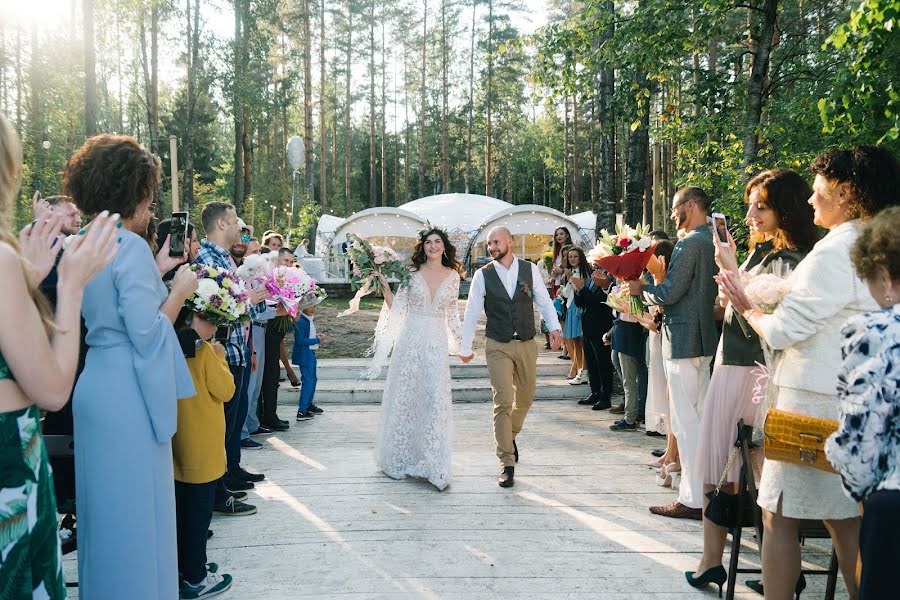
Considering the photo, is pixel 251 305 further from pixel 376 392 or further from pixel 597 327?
pixel 597 327

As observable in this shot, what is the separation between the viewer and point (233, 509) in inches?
190

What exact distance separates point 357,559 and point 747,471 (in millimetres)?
2314

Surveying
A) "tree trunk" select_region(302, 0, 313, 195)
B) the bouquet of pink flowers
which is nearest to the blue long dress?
the bouquet of pink flowers

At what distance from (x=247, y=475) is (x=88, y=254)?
3.90 metres

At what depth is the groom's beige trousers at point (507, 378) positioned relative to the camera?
5578 mm

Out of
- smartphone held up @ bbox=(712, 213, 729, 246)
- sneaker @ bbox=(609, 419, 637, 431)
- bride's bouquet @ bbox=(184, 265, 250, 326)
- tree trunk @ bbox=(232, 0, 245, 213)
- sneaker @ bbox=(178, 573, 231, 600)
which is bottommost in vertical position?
sneaker @ bbox=(178, 573, 231, 600)

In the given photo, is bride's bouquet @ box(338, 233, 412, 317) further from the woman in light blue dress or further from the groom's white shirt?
the woman in light blue dress

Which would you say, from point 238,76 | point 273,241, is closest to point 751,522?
point 273,241

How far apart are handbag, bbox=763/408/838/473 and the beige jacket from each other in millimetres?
150

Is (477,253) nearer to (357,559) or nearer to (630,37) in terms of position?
(630,37)

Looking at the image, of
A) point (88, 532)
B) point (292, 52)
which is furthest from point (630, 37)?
point (292, 52)

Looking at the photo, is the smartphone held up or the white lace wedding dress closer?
the smartphone held up

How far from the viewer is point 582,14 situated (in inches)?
337

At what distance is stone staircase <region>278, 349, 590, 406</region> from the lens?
8961 millimetres
